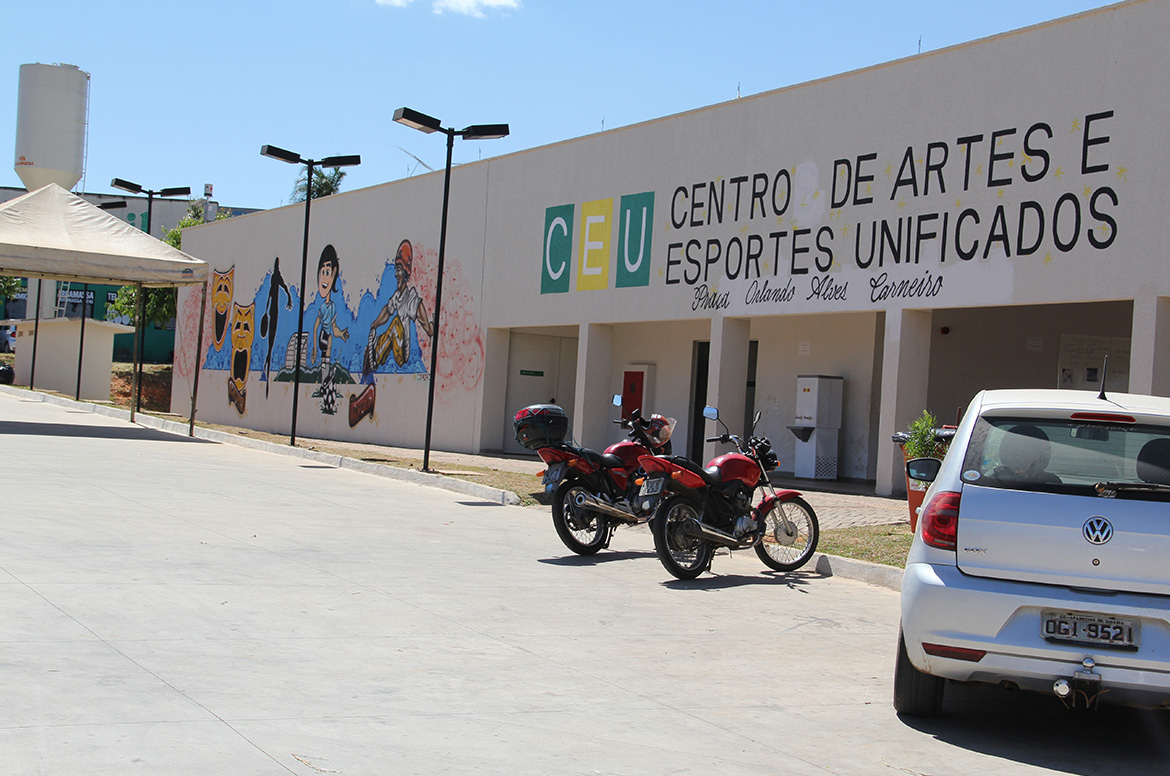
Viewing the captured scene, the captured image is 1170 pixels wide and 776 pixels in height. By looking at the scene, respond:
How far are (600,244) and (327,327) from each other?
1358 cm

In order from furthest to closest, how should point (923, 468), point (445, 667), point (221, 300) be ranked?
1. point (221, 300)
2. point (923, 468)
3. point (445, 667)

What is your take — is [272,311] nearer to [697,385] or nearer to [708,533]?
[697,385]

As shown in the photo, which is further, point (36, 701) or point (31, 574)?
point (31, 574)

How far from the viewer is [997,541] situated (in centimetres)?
532

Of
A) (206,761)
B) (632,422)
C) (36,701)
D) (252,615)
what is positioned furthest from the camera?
(632,422)

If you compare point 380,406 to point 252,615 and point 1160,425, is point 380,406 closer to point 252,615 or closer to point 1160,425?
point 252,615

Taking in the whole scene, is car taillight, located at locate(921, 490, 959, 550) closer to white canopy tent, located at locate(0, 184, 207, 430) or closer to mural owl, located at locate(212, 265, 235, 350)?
white canopy tent, located at locate(0, 184, 207, 430)

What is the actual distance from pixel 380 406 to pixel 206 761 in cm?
2732

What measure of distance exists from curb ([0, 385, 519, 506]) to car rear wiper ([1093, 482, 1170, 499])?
11782 mm

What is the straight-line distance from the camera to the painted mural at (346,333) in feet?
94.4

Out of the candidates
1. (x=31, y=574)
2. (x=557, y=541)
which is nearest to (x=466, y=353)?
(x=557, y=541)

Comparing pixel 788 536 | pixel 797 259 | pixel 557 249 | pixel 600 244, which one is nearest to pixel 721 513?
pixel 788 536

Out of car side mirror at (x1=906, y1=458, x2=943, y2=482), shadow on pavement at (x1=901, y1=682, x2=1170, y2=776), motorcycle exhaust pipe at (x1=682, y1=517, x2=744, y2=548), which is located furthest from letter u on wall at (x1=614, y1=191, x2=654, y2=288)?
shadow on pavement at (x1=901, y1=682, x2=1170, y2=776)

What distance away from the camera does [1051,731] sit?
5785mm
